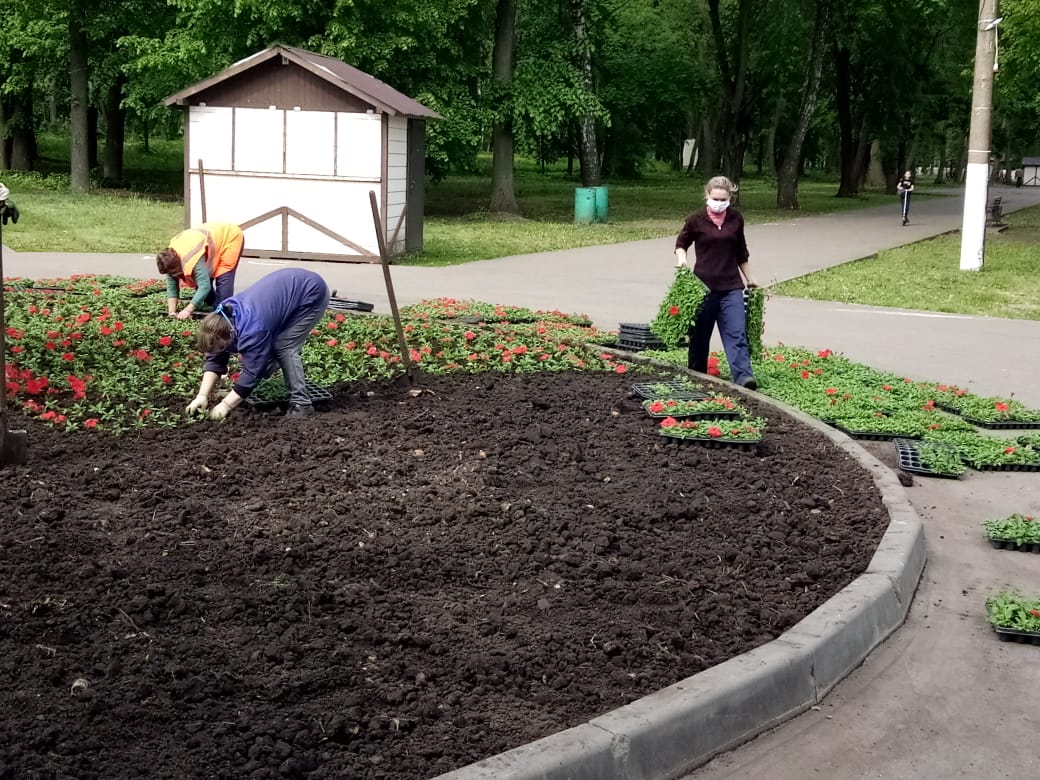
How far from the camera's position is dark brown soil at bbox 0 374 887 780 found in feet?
13.0

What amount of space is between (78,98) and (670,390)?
30727 millimetres

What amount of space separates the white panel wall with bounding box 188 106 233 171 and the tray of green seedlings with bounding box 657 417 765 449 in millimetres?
14195

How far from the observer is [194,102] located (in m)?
20.3

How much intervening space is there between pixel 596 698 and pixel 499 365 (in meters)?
5.82

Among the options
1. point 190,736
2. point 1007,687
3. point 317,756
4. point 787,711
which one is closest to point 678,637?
point 787,711

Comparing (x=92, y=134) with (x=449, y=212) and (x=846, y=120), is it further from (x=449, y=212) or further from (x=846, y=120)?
(x=846, y=120)

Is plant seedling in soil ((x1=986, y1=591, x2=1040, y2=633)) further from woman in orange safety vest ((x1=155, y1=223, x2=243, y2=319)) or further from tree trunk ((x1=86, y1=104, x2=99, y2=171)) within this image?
tree trunk ((x1=86, y1=104, x2=99, y2=171))

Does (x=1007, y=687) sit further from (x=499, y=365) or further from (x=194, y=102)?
(x=194, y=102)

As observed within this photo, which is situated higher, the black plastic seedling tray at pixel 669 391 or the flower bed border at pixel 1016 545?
the black plastic seedling tray at pixel 669 391

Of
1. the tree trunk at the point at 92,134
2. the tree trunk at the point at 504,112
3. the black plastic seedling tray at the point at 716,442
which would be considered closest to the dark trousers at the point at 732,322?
the black plastic seedling tray at the point at 716,442

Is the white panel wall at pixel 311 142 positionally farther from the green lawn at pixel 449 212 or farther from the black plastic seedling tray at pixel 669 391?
the black plastic seedling tray at pixel 669 391

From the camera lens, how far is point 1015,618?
525 centimetres

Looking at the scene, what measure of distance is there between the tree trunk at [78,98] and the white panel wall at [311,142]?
1776 cm

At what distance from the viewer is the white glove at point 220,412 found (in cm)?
785
